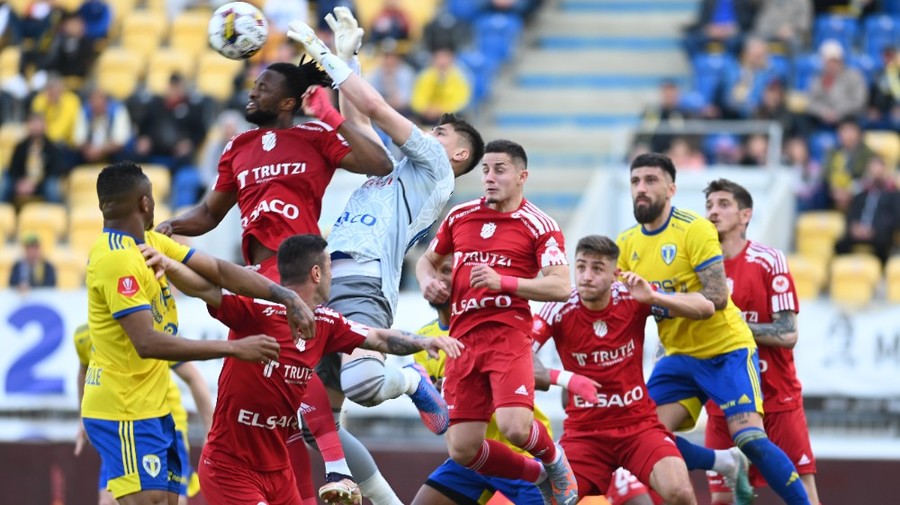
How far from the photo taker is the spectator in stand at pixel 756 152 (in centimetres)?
1750

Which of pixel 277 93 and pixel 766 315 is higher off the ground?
pixel 277 93

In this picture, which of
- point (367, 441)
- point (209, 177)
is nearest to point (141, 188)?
point (367, 441)

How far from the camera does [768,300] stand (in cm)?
1141

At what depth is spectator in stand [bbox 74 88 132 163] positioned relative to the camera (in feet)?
65.3

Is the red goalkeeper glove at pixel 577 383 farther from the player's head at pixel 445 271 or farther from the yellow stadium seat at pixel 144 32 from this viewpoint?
the yellow stadium seat at pixel 144 32

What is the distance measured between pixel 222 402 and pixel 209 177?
34.8ft

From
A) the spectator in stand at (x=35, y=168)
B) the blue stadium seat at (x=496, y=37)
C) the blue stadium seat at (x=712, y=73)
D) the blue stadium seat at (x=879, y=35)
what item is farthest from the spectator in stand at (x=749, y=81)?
the spectator in stand at (x=35, y=168)

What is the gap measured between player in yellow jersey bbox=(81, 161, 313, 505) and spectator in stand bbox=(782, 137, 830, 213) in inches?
380

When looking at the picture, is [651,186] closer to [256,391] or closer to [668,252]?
[668,252]

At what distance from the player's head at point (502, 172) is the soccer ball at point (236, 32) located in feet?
5.42

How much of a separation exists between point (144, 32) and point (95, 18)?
2.31ft

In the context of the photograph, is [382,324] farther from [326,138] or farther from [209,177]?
[209,177]

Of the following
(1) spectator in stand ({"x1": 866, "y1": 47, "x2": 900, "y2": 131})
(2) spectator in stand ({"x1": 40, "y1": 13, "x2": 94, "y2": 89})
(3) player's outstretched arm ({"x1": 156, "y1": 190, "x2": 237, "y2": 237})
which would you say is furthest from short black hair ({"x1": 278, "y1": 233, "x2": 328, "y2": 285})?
(2) spectator in stand ({"x1": 40, "y1": 13, "x2": 94, "y2": 89})

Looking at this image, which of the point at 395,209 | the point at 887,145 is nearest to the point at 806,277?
the point at 887,145
